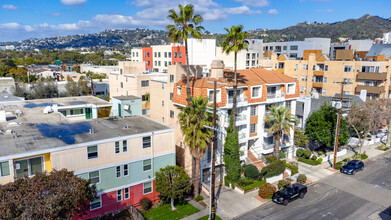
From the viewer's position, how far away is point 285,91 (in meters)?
40.0

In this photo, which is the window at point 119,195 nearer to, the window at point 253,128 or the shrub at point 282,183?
the shrub at point 282,183

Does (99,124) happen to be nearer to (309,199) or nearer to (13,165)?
(13,165)

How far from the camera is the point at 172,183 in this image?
27.0 meters

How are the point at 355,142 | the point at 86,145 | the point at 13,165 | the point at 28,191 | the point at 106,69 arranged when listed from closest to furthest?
the point at 28,191 < the point at 13,165 < the point at 86,145 < the point at 355,142 < the point at 106,69

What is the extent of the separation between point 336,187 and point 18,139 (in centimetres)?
3476

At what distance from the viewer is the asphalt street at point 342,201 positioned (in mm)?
27552

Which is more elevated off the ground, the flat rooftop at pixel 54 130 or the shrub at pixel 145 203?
the flat rooftop at pixel 54 130

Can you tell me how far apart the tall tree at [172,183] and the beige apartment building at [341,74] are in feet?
105

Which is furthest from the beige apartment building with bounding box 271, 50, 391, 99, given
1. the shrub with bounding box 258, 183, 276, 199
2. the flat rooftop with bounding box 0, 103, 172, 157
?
the flat rooftop with bounding box 0, 103, 172, 157

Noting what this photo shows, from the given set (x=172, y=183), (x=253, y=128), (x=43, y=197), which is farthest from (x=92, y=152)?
(x=253, y=128)

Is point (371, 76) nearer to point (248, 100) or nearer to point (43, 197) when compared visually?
point (248, 100)

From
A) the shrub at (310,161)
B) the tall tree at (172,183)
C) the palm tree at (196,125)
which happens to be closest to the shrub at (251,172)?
the palm tree at (196,125)

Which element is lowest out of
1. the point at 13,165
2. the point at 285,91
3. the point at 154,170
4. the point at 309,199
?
the point at 309,199

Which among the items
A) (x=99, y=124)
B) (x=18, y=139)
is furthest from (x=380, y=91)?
(x=18, y=139)
